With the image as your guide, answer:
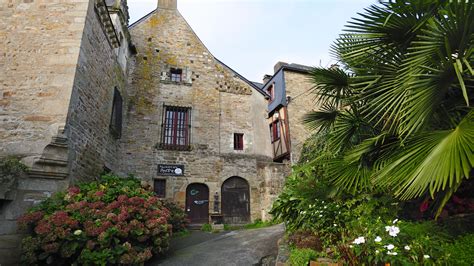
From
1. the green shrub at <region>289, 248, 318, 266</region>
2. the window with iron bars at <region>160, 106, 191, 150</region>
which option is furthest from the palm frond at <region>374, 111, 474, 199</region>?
the window with iron bars at <region>160, 106, 191, 150</region>

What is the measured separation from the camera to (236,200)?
34.4ft

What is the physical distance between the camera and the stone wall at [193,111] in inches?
404

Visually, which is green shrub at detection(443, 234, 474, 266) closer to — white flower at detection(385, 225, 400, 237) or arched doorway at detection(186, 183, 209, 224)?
white flower at detection(385, 225, 400, 237)

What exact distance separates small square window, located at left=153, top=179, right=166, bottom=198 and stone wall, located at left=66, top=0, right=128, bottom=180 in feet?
5.28

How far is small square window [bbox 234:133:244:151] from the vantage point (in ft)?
36.9

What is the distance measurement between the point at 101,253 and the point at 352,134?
4319 millimetres

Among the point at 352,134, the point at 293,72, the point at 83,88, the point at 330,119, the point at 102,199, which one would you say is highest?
the point at 293,72

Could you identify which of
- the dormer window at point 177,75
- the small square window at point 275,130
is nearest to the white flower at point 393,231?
the dormer window at point 177,75

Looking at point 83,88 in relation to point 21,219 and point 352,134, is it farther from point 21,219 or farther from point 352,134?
point 352,134

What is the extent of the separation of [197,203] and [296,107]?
21.5ft

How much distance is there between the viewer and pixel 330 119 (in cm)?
512

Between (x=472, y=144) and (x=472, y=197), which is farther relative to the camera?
(x=472, y=197)

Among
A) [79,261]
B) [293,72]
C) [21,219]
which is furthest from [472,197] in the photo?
[293,72]

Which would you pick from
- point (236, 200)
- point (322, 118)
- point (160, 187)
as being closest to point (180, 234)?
point (160, 187)
